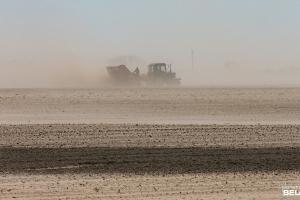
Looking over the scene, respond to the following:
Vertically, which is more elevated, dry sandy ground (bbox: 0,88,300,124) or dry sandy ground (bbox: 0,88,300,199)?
dry sandy ground (bbox: 0,88,300,124)

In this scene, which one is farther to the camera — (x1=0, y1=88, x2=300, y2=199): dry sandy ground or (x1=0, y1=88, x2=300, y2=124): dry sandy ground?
(x1=0, y1=88, x2=300, y2=124): dry sandy ground

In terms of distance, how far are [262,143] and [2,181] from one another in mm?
7094

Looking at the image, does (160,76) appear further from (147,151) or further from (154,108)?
(147,151)

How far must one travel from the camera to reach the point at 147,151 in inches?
518

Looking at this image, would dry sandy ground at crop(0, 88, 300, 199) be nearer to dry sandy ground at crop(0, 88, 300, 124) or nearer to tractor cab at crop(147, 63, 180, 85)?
dry sandy ground at crop(0, 88, 300, 124)

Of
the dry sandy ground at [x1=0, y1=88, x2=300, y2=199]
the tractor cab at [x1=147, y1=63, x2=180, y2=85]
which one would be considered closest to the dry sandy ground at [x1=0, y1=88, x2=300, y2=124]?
the dry sandy ground at [x1=0, y1=88, x2=300, y2=199]

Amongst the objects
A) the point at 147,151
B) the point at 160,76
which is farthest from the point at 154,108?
the point at 160,76

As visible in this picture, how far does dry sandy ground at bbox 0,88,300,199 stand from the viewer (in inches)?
375

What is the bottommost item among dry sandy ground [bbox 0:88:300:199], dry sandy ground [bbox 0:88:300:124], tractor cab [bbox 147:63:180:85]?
dry sandy ground [bbox 0:88:300:199]

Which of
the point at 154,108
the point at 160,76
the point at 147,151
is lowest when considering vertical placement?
the point at 147,151

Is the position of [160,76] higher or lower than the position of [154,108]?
higher

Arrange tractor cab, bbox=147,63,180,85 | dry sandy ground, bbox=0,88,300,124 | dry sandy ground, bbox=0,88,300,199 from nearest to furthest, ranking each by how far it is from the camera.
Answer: dry sandy ground, bbox=0,88,300,199 < dry sandy ground, bbox=0,88,300,124 < tractor cab, bbox=147,63,180,85

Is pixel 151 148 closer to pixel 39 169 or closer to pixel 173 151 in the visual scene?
pixel 173 151

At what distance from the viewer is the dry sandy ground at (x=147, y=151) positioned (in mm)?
9523
